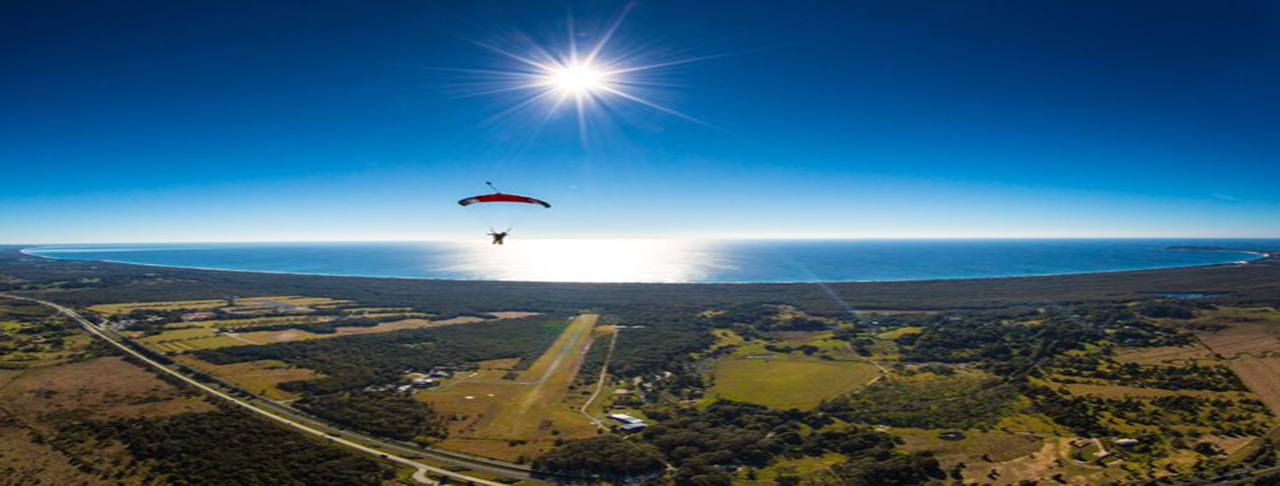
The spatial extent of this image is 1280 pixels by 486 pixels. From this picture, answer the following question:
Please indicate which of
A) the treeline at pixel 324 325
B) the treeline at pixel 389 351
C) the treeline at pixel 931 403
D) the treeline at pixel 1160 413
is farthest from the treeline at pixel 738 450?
the treeline at pixel 324 325

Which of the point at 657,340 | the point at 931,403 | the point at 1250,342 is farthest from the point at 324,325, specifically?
the point at 1250,342

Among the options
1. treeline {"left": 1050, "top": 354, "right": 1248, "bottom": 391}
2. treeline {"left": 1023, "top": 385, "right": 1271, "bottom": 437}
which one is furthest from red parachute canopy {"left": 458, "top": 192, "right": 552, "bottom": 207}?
treeline {"left": 1050, "top": 354, "right": 1248, "bottom": 391}

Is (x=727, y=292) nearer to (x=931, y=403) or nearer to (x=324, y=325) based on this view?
(x=931, y=403)


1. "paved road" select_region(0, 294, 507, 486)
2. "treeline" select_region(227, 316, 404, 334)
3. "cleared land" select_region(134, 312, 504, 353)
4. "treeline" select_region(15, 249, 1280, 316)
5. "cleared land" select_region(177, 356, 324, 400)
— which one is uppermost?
"treeline" select_region(15, 249, 1280, 316)

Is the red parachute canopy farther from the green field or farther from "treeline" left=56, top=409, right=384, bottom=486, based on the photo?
the green field

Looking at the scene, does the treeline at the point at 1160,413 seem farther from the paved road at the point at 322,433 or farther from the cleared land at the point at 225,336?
the cleared land at the point at 225,336
